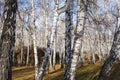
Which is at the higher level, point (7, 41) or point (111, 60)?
point (7, 41)

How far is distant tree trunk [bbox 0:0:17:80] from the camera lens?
8117 millimetres

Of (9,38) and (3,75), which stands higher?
(9,38)

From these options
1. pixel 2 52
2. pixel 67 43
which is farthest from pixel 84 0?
pixel 67 43

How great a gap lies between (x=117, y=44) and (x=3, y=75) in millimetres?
3198

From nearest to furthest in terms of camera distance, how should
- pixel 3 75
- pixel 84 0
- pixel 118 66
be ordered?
pixel 3 75 → pixel 84 0 → pixel 118 66

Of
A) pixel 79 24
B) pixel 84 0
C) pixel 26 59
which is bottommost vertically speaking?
pixel 26 59

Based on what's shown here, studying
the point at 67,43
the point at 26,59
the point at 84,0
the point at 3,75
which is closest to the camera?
the point at 3,75

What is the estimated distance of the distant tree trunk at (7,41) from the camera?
812cm

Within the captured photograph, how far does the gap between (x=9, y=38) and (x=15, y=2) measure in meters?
1.00

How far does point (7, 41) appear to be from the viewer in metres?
8.19

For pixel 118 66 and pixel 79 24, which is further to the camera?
pixel 118 66

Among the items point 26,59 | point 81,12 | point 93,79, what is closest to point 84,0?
point 81,12

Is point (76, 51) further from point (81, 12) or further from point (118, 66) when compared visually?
point (118, 66)

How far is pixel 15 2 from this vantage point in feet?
27.3
